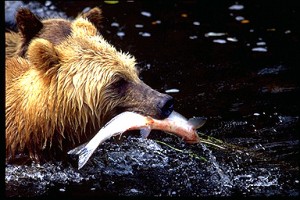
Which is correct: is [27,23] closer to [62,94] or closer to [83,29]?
[83,29]

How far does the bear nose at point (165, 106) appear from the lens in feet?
20.3

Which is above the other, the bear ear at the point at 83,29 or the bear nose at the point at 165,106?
the bear ear at the point at 83,29

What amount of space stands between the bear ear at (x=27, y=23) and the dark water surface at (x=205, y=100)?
1721mm

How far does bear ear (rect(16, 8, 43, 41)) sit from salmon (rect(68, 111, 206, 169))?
230 centimetres

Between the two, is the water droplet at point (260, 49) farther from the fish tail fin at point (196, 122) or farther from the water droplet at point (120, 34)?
the fish tail fin at point (196, 122)

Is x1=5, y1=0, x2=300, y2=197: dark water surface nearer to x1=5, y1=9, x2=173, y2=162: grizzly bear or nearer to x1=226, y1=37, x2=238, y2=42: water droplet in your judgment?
x1=226, y1=37, x2=238, y2=42: water droplet

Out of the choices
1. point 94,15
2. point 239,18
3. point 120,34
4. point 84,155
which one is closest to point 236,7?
point 239,18

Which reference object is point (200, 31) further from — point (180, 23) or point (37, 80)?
point (37, 80)

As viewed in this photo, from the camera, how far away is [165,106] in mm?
6176

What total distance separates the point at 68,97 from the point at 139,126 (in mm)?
712

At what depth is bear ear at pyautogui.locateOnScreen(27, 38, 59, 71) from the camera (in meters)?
6.23

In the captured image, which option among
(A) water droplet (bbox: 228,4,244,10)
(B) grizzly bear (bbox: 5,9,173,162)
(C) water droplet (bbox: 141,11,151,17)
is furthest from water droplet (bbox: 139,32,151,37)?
(B) grizzly bear (bbox: 5,9,173,162)

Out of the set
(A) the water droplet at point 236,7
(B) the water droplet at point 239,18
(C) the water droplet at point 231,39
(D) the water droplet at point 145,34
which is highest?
(A) the water droplet at point 236,7

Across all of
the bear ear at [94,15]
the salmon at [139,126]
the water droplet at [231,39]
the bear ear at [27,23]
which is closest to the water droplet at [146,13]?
the water droplet at [231,39]
